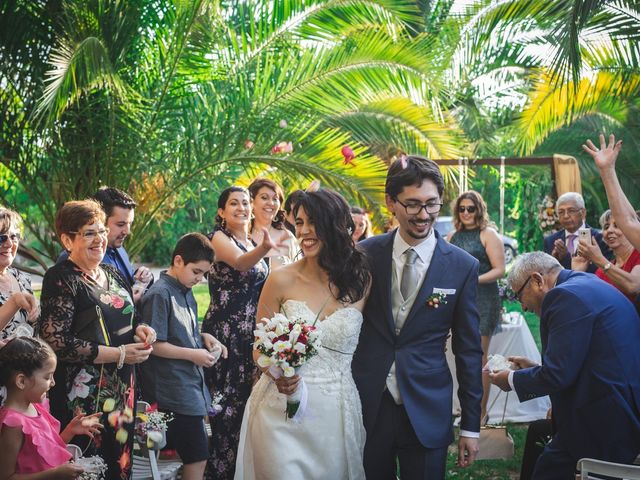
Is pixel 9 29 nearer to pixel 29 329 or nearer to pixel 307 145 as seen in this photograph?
pixel 307 145

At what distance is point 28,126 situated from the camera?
871 cm

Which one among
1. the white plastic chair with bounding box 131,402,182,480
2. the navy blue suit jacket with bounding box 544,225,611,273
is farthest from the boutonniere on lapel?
the navy blue suit jacket with bounding box 544,225,611,273

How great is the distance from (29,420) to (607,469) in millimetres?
2668

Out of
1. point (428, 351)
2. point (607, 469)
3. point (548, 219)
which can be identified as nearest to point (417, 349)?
point (428, 351)

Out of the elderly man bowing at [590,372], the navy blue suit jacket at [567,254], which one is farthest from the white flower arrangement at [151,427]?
the navy blue suit jacket at [567,254]

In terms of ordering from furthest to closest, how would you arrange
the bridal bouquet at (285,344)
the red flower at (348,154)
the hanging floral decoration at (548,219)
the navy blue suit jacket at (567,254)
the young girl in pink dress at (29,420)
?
the hanging floral decoration at (548,219)
the red flower at (348,154)
the navy blue suit jacket at (567,254)
the young girl in pink dress at (29,420)
the bridal bouquet at (285,344)

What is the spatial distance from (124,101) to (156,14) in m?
1.24

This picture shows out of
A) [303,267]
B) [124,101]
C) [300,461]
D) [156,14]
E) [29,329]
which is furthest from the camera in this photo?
[156,14]

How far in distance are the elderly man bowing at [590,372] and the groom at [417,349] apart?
430 millimetres

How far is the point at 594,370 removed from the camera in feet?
14.1

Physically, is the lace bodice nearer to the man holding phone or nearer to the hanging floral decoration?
the man holding phone

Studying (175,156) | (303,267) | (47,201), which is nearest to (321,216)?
(303,267)

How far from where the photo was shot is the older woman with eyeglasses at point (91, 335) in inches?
179

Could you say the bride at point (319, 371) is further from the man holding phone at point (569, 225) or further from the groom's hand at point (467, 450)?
the man holding phone at point (569, 225)
